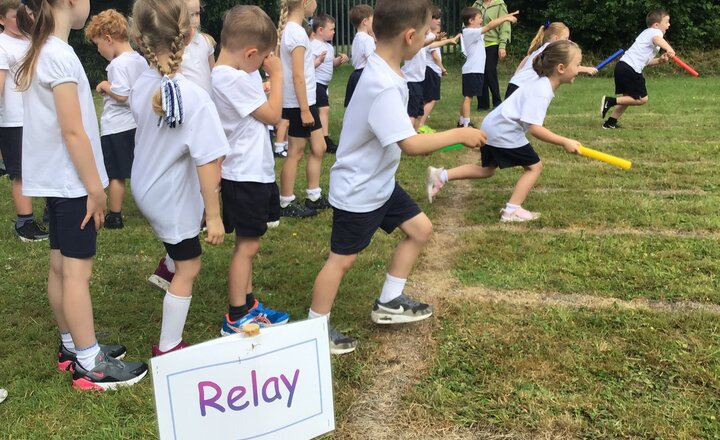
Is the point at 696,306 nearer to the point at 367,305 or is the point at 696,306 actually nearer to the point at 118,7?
the point at 367,305

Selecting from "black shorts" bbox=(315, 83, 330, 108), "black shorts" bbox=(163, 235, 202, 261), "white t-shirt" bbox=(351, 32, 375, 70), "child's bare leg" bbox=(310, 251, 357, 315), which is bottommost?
"child's bare leg" bbox=(310, 251, 357, 315)

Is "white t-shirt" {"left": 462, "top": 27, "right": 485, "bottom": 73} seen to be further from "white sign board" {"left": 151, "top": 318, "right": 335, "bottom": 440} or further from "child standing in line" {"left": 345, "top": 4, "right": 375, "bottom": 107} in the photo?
"white sign board" {"left": 151, "top": 318, "right": 335, "bottom": 440}

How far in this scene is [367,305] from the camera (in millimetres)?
3662

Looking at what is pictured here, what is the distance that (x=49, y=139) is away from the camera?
2.62 meters

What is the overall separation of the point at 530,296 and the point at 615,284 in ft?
1.78

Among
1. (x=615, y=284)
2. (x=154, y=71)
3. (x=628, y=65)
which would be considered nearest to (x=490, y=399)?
(x=615, y=284)

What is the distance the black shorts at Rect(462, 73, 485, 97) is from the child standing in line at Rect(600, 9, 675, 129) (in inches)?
72.5

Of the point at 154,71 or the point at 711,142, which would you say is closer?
the point at 154,71

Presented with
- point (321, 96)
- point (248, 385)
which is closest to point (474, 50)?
point (321, 96)

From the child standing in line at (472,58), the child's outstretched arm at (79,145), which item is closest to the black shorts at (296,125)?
the child's outstretched arm at (79,145)

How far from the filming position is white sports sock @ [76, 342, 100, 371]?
284 centimetres

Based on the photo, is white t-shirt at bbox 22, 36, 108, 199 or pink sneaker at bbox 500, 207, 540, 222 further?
pink sneaker at bbox 500, 207, 540, 222

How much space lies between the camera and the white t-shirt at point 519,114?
498 centimetres

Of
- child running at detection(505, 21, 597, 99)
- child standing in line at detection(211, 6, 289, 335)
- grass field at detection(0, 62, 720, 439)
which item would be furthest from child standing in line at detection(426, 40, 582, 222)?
child standing in line at detection(211, 6, 289, 335)
